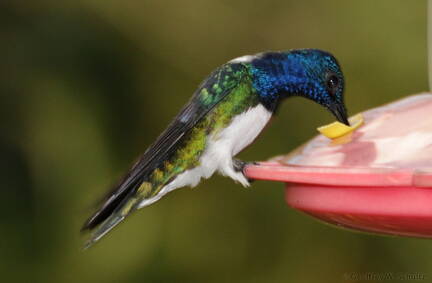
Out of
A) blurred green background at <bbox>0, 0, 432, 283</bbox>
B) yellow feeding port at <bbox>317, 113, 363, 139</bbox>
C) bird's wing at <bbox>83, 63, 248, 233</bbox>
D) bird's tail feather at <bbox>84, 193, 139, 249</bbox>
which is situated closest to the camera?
yellow feeding port at <bbox>317, 113, 363, 139</bbox>

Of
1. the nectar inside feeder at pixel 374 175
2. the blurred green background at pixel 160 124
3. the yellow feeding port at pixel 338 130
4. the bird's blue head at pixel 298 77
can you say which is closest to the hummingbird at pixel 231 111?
the bird's blue head at pixel 298 77

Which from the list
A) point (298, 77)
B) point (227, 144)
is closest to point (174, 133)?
point (227, 144)

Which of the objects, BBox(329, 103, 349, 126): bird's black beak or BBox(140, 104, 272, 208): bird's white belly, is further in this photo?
BBox(140, 104, 272, 208): bird's white belly

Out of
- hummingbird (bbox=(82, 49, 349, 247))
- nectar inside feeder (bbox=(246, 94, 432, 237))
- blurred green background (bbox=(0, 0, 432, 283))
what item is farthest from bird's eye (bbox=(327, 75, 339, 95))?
blurred green background (bbox=(0, 0, 432, 283))

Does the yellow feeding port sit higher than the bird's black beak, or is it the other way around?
the yellow feeding port

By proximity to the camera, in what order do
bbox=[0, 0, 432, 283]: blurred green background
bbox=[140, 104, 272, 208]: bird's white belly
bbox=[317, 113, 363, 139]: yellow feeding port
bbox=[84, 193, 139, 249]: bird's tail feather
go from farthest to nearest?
1. bbox=[0, 0, 432, 283]: blurred green background
2. bbox=[140, 104, 272, 208]: bird's white belly
3. bbox=[84, 193, 139, 249]: bird's tail feather
4. bbox=[317, 113, 363, 139]: yellow feeding port

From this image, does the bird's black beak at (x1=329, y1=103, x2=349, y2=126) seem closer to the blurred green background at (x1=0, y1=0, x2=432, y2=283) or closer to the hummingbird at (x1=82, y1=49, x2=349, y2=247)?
the hummingbird at (x1=82, y1=49, x2=349, y2=247)

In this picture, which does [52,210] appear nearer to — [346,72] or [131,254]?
[131,254]
